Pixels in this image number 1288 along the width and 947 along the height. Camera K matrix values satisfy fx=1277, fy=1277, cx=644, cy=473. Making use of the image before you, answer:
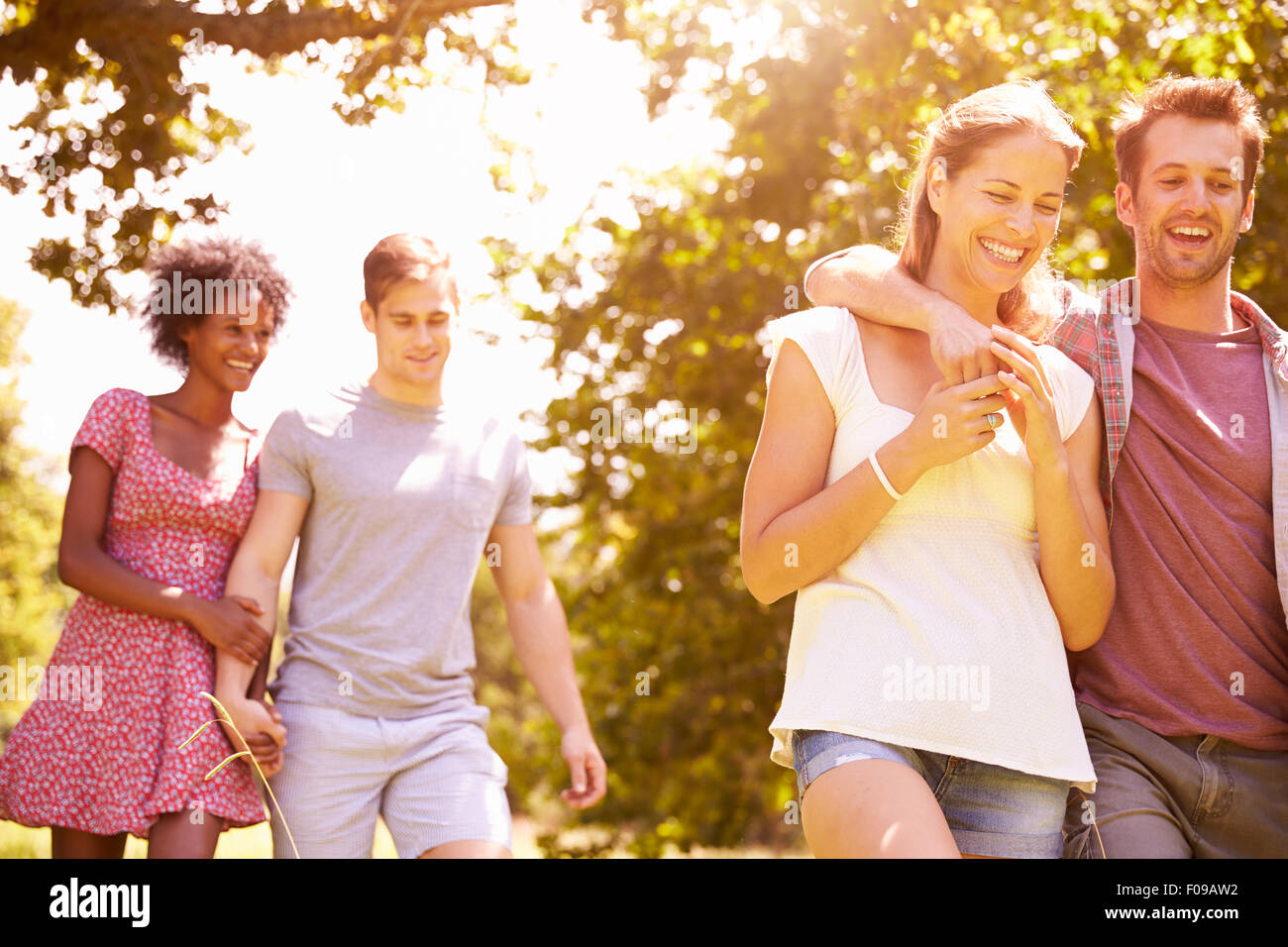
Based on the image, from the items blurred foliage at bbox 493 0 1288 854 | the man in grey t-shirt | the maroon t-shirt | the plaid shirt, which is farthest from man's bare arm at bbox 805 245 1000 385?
blurred foliage at bbox 493 0 1288 854

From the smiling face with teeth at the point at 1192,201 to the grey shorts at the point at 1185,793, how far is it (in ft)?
3.80

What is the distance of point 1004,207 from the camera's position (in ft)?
9.02

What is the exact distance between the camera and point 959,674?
2496 millimetres

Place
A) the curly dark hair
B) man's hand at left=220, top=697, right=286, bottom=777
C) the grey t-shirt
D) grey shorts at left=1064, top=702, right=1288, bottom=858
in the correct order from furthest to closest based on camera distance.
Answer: the curly dark hair < the grey t-shirt < man's hand at left=220, top=697, right=286, bottom=777 < grey shorts at left=1064, top=702, right=1288, bottom=858

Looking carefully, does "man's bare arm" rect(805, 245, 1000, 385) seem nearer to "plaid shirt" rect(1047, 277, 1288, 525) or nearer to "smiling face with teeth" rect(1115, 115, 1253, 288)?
"plaid shirt" rect(1047, 277, 1288, 525)

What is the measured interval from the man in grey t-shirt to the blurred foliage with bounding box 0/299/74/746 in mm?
20866

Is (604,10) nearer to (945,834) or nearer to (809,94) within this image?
(809,94)

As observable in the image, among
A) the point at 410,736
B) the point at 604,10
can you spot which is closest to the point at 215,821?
the point at 410,736

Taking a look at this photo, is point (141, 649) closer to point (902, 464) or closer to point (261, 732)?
point (261, 732)

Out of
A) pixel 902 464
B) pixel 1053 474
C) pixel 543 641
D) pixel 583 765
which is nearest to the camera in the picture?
pixel 902 464

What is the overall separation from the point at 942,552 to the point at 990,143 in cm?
90

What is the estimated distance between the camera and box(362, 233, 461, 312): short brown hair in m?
3.50

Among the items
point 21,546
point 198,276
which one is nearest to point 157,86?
point 198,276
